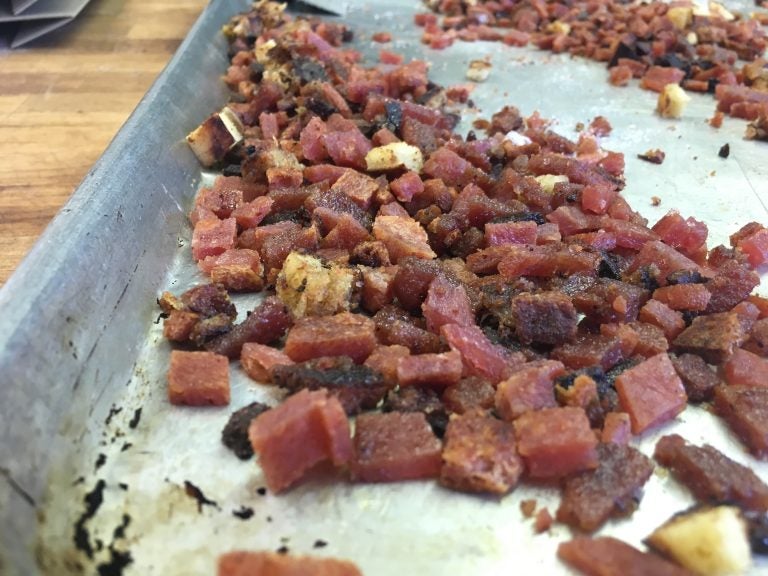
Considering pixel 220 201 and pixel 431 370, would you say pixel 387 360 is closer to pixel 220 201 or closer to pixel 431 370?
pixel 431 370

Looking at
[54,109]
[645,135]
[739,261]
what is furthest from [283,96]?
[739,261]

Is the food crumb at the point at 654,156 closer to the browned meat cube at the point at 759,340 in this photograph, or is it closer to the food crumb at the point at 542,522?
the browned meat cube at the point at 759,340

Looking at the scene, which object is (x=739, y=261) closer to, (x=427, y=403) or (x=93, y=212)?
(x=427, y=403)

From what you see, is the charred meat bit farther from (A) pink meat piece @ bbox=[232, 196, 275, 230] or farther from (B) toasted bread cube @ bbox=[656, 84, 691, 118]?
(B) toasted bread cube @ bbox=[656, 84, 691, 118]

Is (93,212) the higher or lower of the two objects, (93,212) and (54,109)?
the higher

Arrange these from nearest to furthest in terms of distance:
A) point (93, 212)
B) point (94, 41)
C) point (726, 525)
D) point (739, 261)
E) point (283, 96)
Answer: point (726, 525) → point (93, 212) → point (739, 261) → point (283, 96) → point (94, 41)
